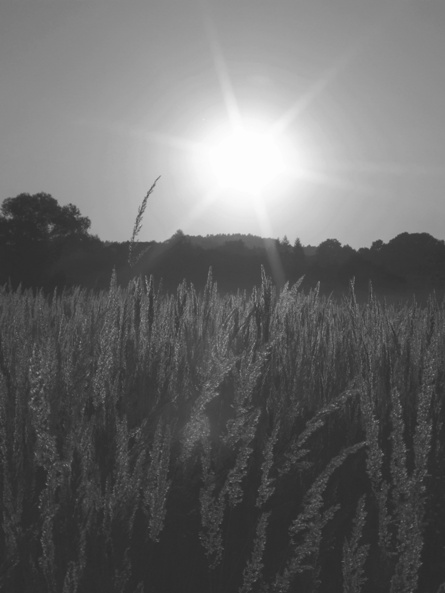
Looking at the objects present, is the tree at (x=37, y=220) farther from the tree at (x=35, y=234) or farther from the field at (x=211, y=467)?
the field at (x=211, y=467)

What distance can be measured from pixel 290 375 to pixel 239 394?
97cm

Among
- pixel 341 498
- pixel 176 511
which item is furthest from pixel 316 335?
pixel 176 511

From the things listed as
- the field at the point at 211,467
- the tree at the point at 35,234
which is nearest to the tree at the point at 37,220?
the tree at the point at 35,234

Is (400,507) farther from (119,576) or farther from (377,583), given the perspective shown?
(119,576)

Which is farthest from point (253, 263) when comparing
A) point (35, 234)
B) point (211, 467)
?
point (211, 467)

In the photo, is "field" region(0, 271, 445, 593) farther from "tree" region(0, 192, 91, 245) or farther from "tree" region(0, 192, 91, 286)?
"tree" region(0, 192, 91, 245)

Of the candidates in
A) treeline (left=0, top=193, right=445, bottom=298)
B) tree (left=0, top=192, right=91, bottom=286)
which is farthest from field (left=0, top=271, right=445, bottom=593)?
tree (left=0, top=192, right=91, bottom=286)

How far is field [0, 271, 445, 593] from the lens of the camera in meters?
1.27

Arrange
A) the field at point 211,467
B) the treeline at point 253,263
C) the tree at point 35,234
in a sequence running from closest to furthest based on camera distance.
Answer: the field at point 211,467, the treeline at point 253,263, the tree at point 35,234

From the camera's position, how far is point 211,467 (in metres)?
1.83

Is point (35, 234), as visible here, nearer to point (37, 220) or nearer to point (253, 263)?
point (37, 220)

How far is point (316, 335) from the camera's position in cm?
302

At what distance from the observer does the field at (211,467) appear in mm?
1269

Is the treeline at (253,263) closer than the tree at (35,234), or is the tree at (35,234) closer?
the treeline at (253,263)
